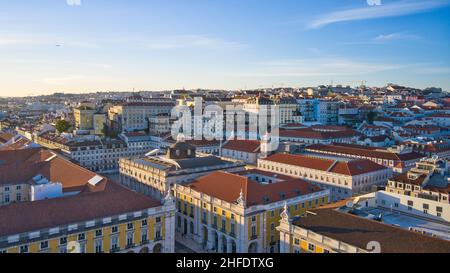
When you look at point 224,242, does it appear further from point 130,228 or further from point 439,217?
point 439,217

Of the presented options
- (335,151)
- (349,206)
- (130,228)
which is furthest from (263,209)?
(335,151)

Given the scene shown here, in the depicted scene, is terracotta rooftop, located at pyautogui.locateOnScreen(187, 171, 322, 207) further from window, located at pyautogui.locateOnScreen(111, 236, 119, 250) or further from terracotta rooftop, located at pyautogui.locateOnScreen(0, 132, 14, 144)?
terracotta rooftop, located at pyautogui.locateOnScreen(0, 132, 14, 144)

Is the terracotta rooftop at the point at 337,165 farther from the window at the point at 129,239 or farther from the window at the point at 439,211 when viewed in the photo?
the window at the point at 129,239

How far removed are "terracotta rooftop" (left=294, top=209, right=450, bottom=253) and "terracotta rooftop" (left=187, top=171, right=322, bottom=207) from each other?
8927 mm

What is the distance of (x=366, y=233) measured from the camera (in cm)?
2858

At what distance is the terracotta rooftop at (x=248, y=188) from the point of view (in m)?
Result: 42.4

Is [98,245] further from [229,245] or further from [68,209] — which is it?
[229,245]

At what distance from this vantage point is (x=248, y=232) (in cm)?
4003

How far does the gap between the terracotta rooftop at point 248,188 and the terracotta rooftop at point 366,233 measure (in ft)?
29.3

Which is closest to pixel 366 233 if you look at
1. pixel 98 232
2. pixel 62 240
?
pixel 98 232

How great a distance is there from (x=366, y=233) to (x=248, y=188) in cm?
1630

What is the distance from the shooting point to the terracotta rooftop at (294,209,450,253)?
84.2 ft

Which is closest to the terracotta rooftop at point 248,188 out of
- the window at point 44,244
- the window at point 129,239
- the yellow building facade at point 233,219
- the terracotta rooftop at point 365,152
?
the yellow building facade at point 233,219

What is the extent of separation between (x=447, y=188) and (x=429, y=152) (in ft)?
139
